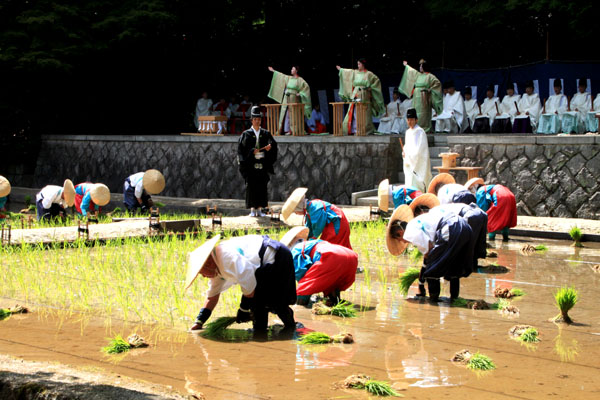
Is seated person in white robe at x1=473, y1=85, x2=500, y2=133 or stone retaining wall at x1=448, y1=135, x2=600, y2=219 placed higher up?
seated person in white robe at x1=473, y1=85, x2=500, y2=133

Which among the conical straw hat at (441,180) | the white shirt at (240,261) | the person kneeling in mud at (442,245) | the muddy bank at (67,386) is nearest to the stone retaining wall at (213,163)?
the conical straw hat at (441,180)

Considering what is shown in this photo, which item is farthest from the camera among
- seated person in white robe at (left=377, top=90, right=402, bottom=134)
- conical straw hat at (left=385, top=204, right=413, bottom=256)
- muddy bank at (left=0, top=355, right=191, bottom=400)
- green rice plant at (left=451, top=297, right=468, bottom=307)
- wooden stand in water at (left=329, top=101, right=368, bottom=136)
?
seated person in white robe at (left=377, top=90, right=402, bottom=134)

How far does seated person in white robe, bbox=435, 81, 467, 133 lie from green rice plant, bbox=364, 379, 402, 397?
1684cm

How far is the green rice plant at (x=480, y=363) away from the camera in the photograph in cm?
566

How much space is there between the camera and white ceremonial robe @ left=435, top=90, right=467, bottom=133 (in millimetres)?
21359

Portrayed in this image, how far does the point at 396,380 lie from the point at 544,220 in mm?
9746

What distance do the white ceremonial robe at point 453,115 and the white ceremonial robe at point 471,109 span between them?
6.5 inches

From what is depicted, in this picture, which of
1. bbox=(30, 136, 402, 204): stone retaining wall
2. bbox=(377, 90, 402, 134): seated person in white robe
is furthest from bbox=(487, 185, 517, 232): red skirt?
bbox=(377, 90, 402, 134): seated person in white robe

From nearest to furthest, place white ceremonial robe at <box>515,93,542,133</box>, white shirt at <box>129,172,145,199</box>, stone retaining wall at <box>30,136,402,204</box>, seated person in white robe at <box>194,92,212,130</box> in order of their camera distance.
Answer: white shirt at <box>129,172,145,199</box> < stone retaining wall at <box>30,136,402,204</box> < white ceremonial robe at <box>515,93,542,133</box> < seated person in white robe at <box>194,92,212,130</box>

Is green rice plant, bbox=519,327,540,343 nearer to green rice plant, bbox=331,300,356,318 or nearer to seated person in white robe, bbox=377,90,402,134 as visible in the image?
green rice plant, bbox=331,300,356,318

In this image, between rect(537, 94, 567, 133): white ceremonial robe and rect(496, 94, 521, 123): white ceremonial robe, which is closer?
rect(537, 94, 567, 133): white ceremonial robe

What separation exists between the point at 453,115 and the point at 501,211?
944 centimetres

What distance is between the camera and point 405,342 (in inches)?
258

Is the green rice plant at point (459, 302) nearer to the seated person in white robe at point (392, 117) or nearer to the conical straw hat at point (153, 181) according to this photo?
the conical straw hat at point (153, 181)
